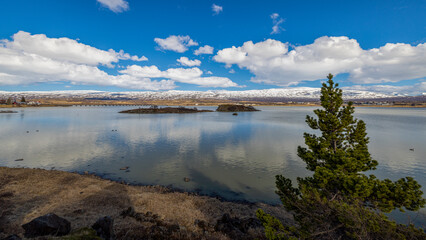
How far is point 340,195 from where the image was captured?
9719 millimetres

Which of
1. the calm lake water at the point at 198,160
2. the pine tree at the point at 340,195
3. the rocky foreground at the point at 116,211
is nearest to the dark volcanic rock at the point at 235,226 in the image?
the rocky foreground at the point at 116,211

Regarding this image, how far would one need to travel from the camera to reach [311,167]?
1199 centimetres

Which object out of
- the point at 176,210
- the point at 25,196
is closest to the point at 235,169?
the point at 176,210

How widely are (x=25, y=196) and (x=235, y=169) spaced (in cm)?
2128

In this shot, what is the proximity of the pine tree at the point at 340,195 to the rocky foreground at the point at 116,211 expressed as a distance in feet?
14.8

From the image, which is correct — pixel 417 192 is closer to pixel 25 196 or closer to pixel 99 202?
pixel 99 202

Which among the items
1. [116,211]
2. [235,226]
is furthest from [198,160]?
[235,226]

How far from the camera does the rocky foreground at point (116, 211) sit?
10492 mm

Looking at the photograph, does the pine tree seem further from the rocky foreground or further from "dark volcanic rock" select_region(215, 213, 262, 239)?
the rocky foreground

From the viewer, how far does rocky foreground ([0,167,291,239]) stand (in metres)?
10.5

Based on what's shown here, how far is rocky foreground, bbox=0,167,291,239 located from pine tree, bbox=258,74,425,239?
4.50 m

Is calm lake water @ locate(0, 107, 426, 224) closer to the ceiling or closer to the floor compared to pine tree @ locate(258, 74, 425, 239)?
closer to the floor

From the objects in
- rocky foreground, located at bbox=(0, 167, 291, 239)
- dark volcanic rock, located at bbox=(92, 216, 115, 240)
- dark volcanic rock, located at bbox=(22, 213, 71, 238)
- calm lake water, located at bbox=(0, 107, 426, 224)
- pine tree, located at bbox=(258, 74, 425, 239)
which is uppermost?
pine tree, located at bbox=(258, 74, 425, 239)

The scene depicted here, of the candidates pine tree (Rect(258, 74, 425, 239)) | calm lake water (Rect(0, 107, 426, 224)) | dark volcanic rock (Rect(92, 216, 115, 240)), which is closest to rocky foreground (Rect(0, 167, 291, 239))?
dark volcanic rock (Rect(92, 216, 115, 240))
